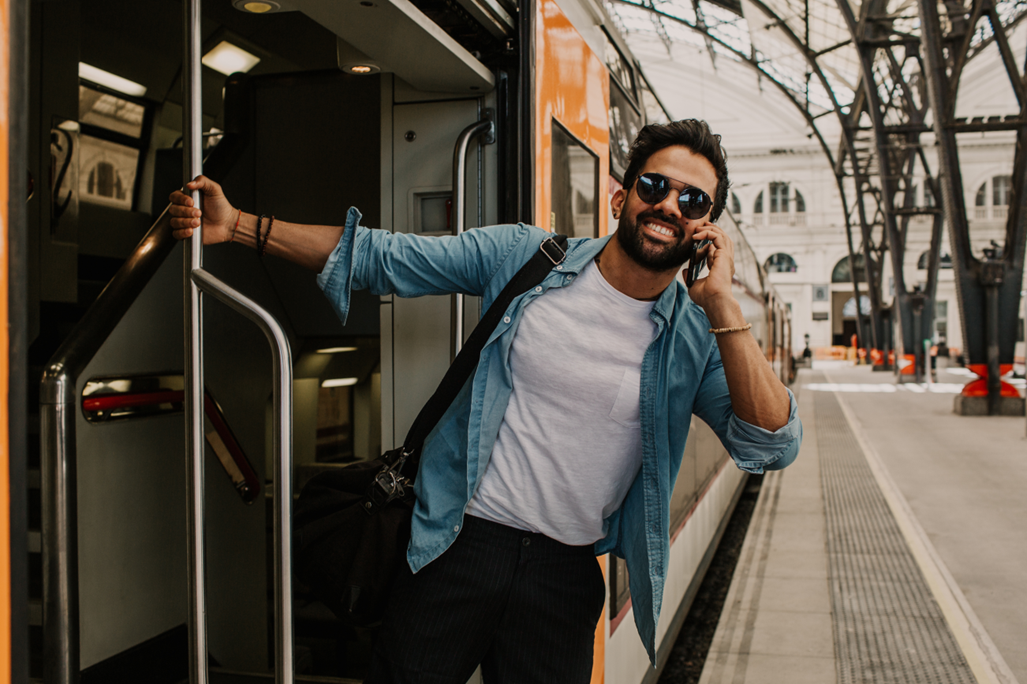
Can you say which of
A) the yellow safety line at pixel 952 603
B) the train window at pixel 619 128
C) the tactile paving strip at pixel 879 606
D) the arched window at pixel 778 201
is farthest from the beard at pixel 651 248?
the arched window at pixel 778 201

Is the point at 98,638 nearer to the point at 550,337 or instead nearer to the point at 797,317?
the point at 550,337

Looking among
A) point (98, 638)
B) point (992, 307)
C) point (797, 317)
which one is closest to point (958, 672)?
point (98, 638)

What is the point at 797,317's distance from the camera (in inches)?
1955

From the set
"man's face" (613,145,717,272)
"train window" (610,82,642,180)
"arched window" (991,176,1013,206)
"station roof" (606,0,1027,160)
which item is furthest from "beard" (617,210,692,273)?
"arched window" (991,176,1013,206)

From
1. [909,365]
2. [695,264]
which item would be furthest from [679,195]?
[909,365]

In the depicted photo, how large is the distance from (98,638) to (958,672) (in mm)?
3640

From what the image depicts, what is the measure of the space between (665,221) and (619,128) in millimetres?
1524

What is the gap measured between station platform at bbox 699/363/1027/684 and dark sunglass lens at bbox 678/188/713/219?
286 cm

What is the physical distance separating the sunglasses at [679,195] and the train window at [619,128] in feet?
3.94

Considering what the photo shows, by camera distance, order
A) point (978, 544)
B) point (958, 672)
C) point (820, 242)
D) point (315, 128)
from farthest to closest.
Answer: point (820, 242), point (978, 544), point (958, 672), point (315, 128)

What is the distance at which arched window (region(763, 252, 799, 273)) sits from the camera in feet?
164

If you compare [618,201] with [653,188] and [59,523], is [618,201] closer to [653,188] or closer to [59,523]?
[653,188]

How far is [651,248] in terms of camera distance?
5.86ft

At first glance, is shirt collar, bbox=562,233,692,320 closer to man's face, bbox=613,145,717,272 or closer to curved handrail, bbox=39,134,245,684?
man's face, bbox=613,145,717,272
